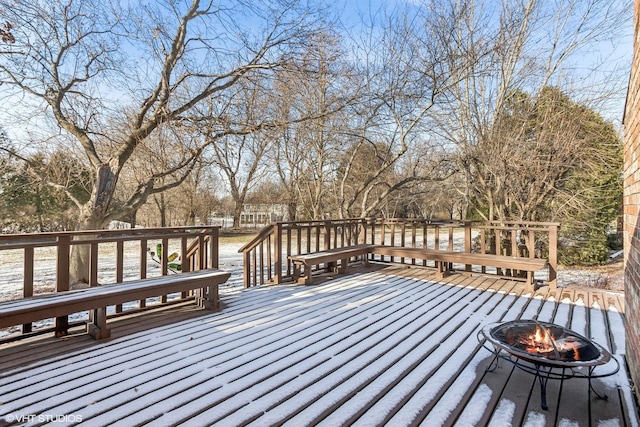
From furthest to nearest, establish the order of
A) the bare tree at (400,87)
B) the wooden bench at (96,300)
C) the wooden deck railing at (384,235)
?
the bare tree at (400,87) < the wooden deck railing at (384,235) < the wooden bench at (96,300)

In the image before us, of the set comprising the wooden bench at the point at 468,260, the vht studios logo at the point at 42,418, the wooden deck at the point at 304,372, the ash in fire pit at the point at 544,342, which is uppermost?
the wooden bench at the point at 468,260

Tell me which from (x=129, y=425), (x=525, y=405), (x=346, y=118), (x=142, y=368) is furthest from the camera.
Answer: (x=346, y=118)

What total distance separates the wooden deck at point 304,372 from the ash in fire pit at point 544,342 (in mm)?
307

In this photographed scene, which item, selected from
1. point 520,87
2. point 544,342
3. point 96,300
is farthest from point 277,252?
point 520,87

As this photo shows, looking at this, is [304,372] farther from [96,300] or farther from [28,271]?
[28,271]

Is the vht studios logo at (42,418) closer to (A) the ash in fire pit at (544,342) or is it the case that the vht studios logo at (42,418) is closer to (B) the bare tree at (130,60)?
(A) the ash in fire pit at (544,342)

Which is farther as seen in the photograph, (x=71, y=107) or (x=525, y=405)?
(x=71, y=107)

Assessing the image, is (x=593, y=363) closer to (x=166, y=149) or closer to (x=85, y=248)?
(x=166, y=149)

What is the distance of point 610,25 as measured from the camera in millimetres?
6719

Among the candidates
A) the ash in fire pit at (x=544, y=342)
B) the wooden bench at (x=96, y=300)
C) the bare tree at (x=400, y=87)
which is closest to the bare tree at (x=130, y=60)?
the bare tree at (x=400, y=87)

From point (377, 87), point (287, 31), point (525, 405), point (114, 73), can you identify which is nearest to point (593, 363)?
point (525, 405)

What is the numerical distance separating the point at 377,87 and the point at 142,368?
25.6ft

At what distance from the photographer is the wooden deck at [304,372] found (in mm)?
1946

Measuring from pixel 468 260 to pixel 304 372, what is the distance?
3.96 m
